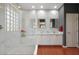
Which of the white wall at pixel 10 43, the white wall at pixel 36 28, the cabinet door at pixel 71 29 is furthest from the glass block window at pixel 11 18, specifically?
the cabinet door at pixel 71 29

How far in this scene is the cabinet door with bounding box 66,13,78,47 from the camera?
638cm

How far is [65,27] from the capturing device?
6664 mm

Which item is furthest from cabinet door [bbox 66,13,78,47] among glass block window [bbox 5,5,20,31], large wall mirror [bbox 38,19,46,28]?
glass block window [bbox 5,5,20,31]

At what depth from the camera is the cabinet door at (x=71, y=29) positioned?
6376 mm

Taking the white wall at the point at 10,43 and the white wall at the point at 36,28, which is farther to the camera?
the white wall at the point at 36,28

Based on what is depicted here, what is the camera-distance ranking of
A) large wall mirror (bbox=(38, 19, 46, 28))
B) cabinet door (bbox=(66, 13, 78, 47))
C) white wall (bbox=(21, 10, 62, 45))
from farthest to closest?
1. cabinet door (bbox=(66, 13, 78, 47))
2. large wall mirror (bbox=(38, 19, 46, 28))
3. white wall (bbox=(21, 10, 62, 45))

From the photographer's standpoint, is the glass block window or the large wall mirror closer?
the glass block window

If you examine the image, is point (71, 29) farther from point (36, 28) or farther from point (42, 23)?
point (36, 28)

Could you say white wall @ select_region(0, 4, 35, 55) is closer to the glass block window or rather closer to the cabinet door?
the glass block window

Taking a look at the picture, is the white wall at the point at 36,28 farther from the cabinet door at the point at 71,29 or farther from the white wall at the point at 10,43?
the cabinet door at the point at 71,29

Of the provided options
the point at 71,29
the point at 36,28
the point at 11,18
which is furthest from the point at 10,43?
the point at 71,29
